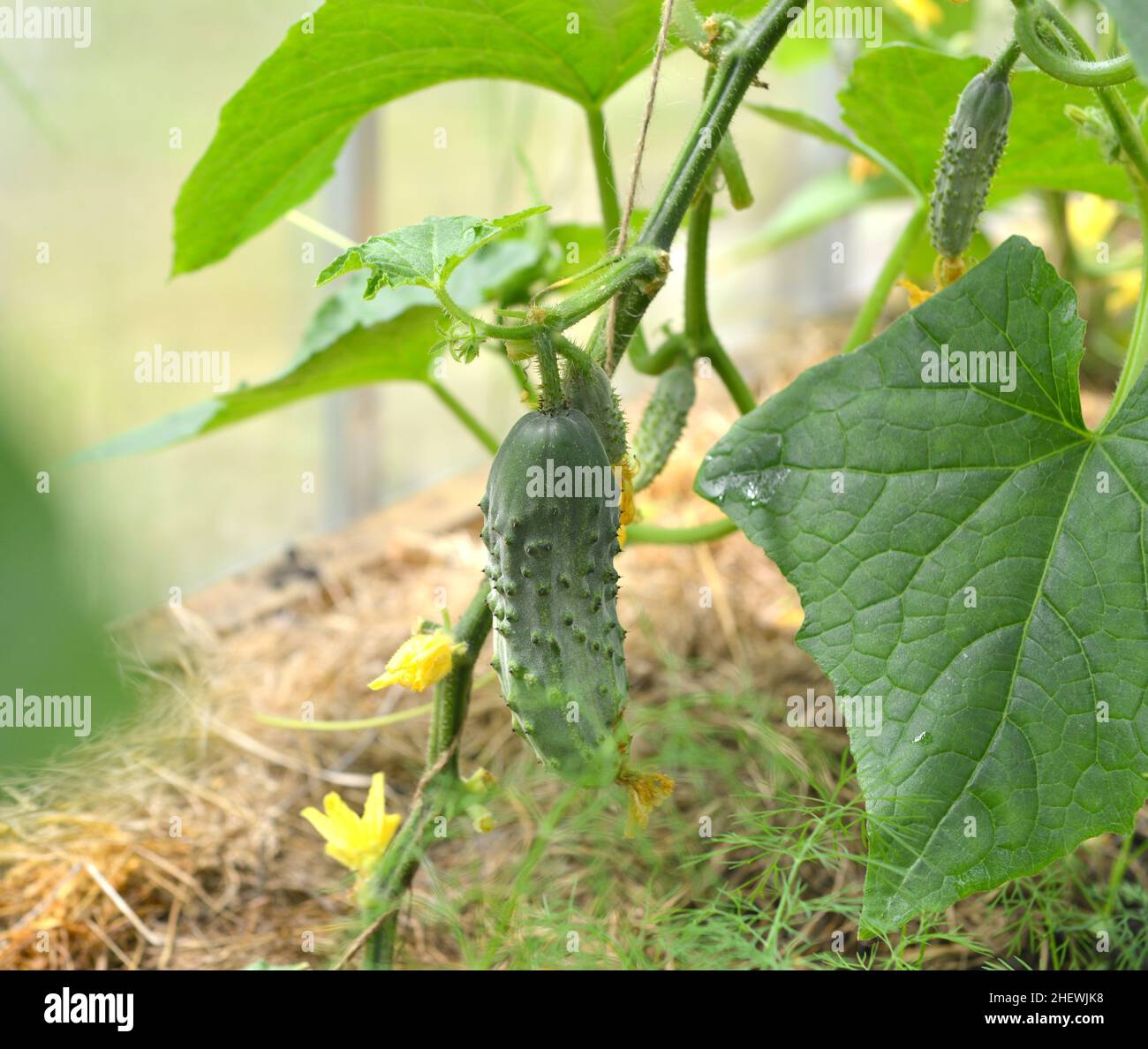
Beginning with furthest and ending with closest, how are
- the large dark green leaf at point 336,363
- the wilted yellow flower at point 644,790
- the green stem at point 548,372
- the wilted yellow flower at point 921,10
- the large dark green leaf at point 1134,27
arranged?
the wilted yellow flower at point 921,10 → the large dark green leaf at point 336,363 → the wilted yellow flower at point 644,790 → the green stem at point 548,372 → the large dark green leaf at point 1134,27

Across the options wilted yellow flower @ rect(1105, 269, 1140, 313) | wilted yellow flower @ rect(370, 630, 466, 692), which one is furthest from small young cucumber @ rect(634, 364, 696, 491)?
wilted yellow flower @ rect(1105, 269, 1140, 313)

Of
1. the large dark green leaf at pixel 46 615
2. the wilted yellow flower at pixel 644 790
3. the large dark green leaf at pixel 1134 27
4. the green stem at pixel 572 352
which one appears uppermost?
the large dark green leaf at pixel 1134 27

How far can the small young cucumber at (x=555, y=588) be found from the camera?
2.34 feet

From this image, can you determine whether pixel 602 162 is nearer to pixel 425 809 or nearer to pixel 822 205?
pixel 425 809

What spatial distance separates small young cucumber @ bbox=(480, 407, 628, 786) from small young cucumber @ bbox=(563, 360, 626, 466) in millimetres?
19

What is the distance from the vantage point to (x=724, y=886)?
1.15 m

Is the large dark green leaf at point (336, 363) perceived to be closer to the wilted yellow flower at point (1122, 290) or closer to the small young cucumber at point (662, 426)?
the small young cucumber at point (662, 426)

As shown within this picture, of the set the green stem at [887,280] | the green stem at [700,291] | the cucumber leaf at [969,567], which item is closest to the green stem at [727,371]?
the green stem at [700,291]

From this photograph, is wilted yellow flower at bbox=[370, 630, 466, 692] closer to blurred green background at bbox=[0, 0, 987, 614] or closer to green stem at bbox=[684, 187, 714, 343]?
green stem at bbox=[684, 187, 714, 343]

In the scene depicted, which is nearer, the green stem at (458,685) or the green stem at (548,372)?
the green stem at (548,372)

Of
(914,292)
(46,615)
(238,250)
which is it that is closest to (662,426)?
(914,292)

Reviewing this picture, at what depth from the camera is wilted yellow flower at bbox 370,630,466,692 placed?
827 mm

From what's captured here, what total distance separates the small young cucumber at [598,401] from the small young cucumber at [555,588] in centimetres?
2
